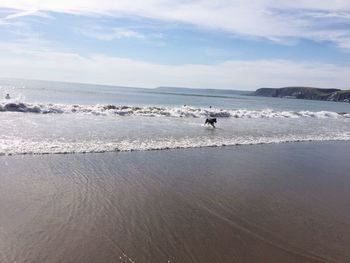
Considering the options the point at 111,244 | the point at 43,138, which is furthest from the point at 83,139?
the point at 111,244

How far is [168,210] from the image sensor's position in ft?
31.2

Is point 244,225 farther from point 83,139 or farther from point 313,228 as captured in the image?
point 83,139

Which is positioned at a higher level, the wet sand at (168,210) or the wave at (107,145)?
the wave at (107,145)

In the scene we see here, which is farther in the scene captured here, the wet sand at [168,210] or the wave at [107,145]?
the wave at [107,145]

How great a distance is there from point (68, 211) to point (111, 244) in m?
2.10

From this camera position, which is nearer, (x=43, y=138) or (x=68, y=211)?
(x=68, y=211)

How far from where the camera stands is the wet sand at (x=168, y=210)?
731 cm

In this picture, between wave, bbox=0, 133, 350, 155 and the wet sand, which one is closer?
the wet sand

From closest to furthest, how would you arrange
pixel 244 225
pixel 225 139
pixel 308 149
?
pixel 244 225, pixel 308 149, pixel 225 139

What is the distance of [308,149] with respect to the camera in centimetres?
2067

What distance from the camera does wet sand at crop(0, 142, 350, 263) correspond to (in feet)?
24.0

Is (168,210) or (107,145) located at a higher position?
(107,145)

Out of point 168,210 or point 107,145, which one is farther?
point 107,145

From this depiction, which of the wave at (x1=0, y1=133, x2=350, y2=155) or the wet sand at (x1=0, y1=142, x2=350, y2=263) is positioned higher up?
the wave at (x1=0, y1=133, x2=350, y2=155)
